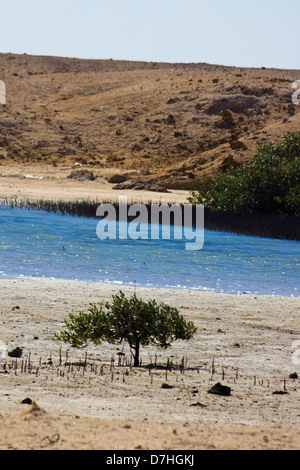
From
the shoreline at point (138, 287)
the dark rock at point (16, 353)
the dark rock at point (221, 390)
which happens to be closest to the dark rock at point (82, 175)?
the shoreline at point (138, 287)

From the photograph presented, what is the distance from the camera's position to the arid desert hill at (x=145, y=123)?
4688cm

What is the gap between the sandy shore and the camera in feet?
16.7

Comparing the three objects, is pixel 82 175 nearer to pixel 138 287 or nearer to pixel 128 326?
pixel 138 287

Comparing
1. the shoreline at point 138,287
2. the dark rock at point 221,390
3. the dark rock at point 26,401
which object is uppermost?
the shoreline at point 138,287

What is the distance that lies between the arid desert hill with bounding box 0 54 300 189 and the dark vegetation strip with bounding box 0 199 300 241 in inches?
370

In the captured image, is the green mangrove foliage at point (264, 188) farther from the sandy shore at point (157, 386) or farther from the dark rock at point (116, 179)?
the sandy shore at point (157, 386)

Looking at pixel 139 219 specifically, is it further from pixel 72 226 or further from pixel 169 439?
pixel 169 439

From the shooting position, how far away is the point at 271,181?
2805 centimetres

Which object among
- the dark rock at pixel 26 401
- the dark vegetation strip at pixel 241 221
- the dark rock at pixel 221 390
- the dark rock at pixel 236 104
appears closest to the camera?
the dark rock at pixel 26 401

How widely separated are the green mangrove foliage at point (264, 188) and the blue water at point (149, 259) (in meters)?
1.90

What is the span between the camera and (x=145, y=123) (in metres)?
61.2

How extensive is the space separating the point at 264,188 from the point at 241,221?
1785mm
